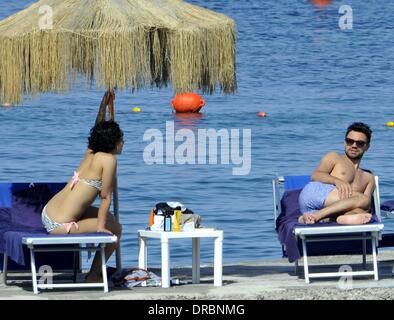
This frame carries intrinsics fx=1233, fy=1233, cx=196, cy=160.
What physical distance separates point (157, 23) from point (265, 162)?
12205mm

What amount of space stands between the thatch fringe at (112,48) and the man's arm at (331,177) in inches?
35.3

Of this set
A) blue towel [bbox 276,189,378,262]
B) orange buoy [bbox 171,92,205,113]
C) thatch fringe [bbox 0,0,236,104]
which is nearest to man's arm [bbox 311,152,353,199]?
blue towel [bbox 276,189,378,262]

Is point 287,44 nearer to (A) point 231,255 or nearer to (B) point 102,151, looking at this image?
(A) point 231,255

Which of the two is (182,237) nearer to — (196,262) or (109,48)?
(196,262)

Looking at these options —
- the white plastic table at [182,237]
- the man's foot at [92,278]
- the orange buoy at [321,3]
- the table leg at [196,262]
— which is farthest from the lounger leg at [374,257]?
the orange buoy at [321,3]

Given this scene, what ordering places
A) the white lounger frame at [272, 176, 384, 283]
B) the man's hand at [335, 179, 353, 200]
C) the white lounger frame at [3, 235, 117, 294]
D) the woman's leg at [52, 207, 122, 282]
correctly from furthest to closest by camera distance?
the man's hand at [335, 179, 353, 200]
the white lounger frame at [272, 176, 384, 283]
the woman's leg at [52, 207, 122, 282]
the white lounger frame at [3, 235, 117, 294]

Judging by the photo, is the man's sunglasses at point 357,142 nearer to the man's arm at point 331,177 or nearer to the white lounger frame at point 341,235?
the man's arm at point 331,177

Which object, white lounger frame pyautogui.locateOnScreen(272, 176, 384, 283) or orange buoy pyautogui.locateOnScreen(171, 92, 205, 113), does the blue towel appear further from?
orange buoy pyautogui.locateOnScreen(171, 92, 205, 113)

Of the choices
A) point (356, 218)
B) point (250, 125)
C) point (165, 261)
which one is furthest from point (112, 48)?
point (250, 125)

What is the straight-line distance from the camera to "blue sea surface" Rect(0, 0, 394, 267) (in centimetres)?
1573

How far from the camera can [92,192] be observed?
8.02m

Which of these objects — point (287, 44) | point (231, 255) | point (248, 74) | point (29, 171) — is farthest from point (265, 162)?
point (287, 44)

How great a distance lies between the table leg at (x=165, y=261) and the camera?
312 inches

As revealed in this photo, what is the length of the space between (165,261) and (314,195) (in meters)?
1.19
